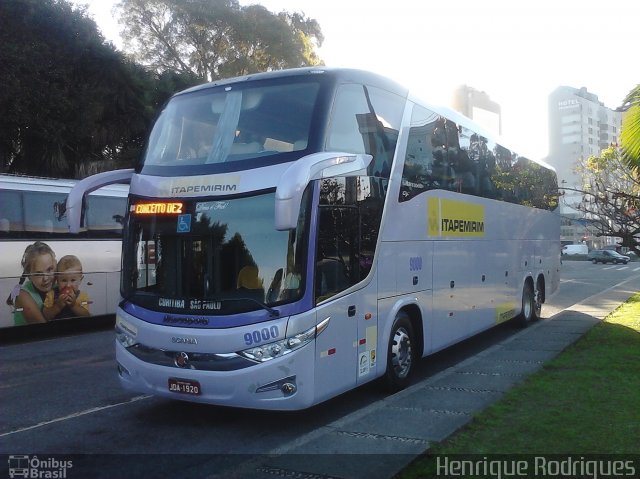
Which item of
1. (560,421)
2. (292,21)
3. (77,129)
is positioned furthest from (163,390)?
(292,21)

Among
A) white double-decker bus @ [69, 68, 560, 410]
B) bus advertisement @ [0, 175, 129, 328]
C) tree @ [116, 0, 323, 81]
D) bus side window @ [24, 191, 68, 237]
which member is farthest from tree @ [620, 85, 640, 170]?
tree @ [116, 0, 323, 81]

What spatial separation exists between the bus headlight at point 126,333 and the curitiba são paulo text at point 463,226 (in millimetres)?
4828

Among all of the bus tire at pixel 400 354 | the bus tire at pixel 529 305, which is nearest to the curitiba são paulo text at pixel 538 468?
the bus tire at pixel 400 354

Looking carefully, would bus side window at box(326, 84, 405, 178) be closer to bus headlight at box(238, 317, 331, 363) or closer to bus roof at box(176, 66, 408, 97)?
bus roof at box(176, 66, 408, 97)

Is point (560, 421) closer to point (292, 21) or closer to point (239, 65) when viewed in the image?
point (239, 65)

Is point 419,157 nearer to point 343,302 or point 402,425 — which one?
point 343,302

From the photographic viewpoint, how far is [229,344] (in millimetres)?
5949

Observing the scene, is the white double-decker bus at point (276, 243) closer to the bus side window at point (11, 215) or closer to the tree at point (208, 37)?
the bus side window at point (11, 215)

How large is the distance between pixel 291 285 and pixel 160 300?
1.51 meters

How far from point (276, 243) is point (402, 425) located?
2.27 m

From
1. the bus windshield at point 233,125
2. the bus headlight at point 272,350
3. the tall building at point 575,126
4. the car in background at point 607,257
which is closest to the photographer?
the bus headlight at point 272,350

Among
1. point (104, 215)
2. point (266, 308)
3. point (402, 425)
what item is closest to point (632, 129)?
point (402, 425)

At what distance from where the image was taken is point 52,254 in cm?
1268

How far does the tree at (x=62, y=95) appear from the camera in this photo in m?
20.9
